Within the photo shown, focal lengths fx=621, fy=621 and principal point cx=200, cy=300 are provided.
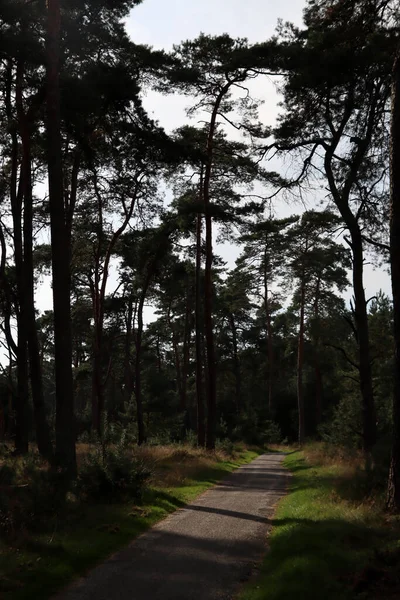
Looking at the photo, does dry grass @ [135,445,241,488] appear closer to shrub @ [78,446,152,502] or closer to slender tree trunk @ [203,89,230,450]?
slender tree trunk @ [203,89,230,450]

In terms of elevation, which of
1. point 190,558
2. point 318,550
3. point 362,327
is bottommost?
point 190,558

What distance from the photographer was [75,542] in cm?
872

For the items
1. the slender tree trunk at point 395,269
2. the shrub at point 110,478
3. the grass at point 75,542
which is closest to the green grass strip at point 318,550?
the slender tree trunk at point 395,269

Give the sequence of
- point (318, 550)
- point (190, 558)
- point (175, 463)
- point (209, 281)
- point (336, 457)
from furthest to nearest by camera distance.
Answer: point (209, 281)
point (336, 457)
point (175, 463)
point (190, 558)
point (318, 550)

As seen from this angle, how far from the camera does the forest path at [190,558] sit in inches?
268

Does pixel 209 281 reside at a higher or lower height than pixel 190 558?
higher

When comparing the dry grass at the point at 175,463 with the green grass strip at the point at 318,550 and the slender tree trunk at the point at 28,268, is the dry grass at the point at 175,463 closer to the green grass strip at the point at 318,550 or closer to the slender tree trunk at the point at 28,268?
the slender tree trunk at the point at 28,268

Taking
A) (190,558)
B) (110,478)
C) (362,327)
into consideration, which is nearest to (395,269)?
(190,558)

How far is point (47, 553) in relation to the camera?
26.1ft

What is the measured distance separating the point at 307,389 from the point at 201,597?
54.0 metres

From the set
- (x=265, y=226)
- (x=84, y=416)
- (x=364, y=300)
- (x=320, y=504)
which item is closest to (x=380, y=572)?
(x=320, y=504)

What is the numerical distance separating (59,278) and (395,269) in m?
6.70

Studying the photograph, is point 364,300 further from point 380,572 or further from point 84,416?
point 84,416

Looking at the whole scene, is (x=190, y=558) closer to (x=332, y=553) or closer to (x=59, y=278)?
(x=332, y=553)
